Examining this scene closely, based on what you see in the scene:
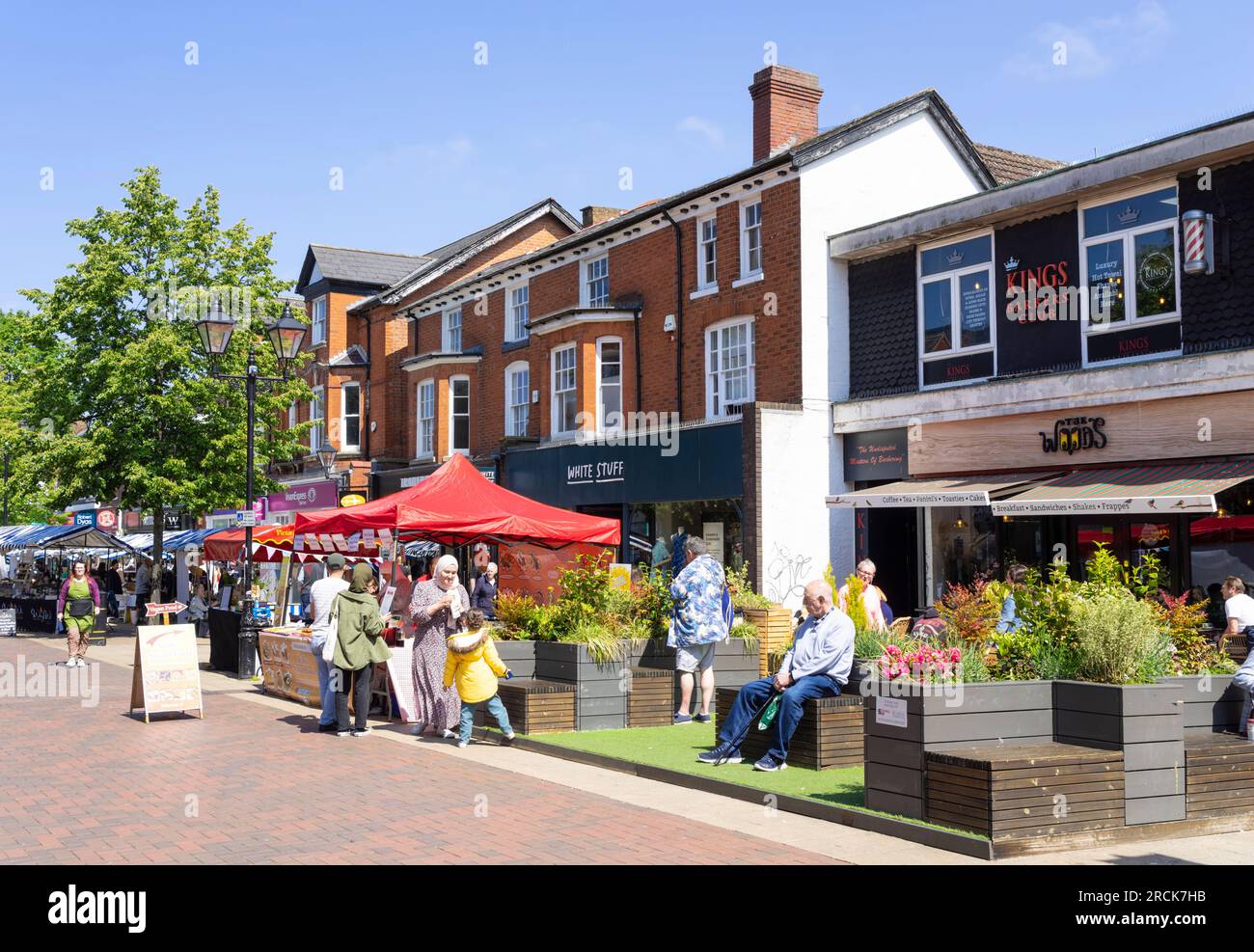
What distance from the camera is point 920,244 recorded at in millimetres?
20000

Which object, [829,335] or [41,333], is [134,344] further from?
[829,335]

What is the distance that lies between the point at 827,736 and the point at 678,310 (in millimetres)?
15341

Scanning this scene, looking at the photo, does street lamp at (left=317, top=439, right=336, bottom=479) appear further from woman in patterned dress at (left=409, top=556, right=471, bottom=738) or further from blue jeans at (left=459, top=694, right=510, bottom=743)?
blue jeans at (left=459, top=694, right=510, bottom=743)

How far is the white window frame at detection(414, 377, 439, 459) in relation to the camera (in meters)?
32.4

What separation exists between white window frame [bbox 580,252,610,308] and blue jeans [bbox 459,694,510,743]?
15726mm

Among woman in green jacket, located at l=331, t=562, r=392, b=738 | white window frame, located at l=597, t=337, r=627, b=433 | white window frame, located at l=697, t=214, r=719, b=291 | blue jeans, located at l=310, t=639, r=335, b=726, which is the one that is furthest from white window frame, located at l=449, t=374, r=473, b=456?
woman in green jacket, located at l=331, t=562, r=392, b=738

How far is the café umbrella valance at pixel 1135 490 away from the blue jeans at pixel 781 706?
21.3 feet

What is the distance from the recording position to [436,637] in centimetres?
1264

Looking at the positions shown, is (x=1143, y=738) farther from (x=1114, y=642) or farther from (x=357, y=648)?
(x=357, y=648)

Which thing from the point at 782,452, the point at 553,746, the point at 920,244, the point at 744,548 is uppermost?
the point at 920,244

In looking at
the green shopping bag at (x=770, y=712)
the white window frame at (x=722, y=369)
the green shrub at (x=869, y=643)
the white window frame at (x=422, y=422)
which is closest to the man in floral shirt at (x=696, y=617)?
the green shrub at (x=869, y=643)

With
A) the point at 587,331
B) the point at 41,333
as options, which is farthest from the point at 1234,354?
the point at 41,333
